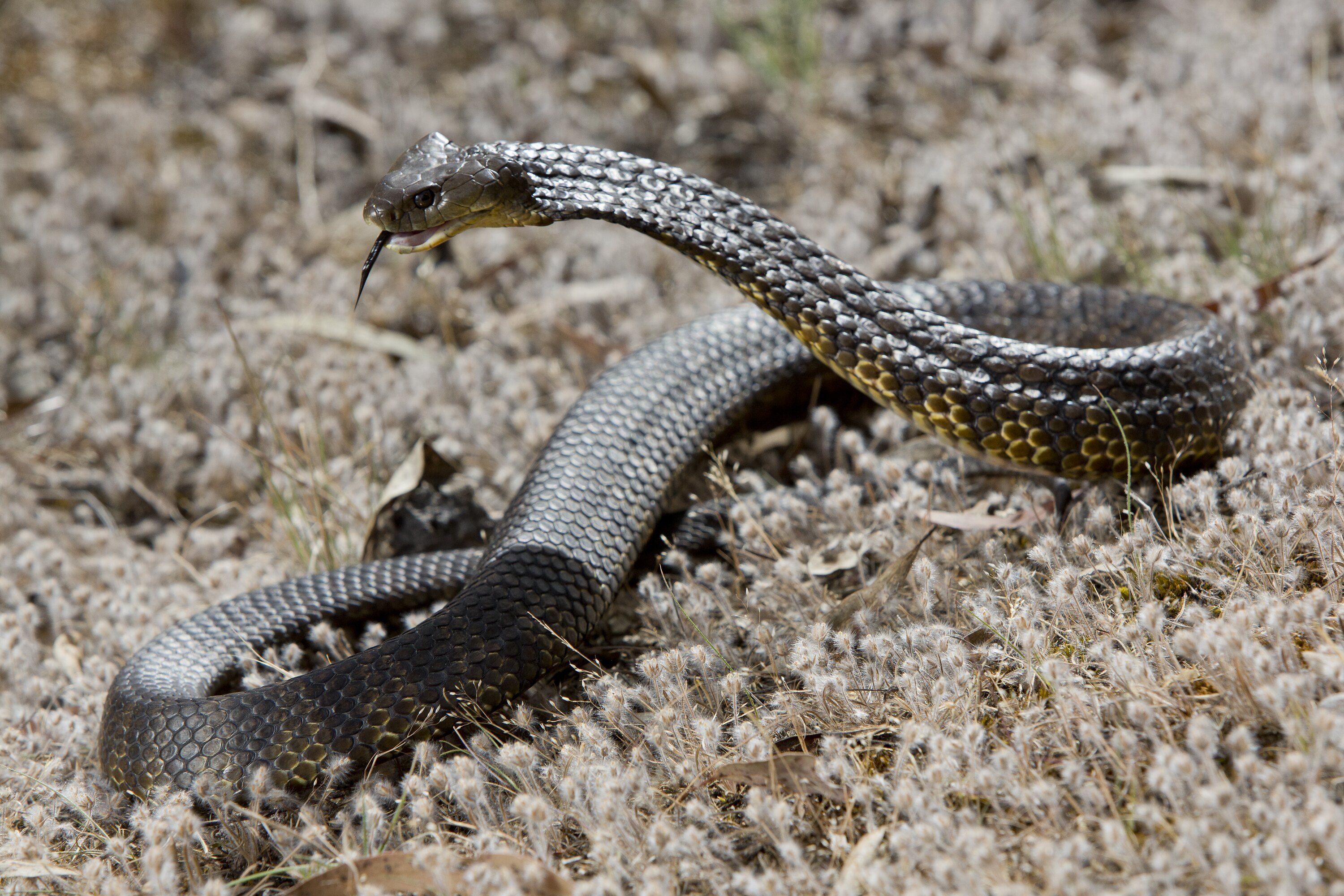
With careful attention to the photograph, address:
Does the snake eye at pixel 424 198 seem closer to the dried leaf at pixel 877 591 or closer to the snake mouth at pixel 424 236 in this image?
the snake mouth at pixel 424 236

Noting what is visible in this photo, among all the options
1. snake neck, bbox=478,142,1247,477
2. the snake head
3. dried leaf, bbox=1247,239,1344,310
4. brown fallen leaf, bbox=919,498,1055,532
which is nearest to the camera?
the snake head

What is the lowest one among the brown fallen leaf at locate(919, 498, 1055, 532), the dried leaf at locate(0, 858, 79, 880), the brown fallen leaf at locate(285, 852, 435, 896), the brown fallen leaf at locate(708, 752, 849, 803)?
the dried leaf at locate(0, 858, 79, 880)

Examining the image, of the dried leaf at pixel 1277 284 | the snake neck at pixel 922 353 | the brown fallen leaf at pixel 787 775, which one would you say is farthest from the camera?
the dried leaf at pixel 1277 284

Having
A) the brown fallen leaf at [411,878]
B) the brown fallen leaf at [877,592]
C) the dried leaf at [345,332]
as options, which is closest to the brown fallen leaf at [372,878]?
the brown fallen leaf at [411,878]

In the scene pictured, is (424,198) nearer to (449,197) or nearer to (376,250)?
(449,197)

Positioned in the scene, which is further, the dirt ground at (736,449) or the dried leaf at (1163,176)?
the dried leaf at (1163,176)

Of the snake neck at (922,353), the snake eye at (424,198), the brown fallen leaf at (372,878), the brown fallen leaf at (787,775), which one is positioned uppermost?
the snake eye at (424,198)

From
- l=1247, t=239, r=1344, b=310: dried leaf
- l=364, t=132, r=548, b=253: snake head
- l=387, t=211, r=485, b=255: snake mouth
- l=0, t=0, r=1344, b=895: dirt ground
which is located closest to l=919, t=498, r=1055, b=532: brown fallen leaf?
l=0, t=0, r=1344, b=895: dirt ground

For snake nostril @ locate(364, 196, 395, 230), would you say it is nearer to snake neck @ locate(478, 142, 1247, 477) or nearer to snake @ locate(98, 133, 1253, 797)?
snake @ locate(98, 133, 1253, 797)
